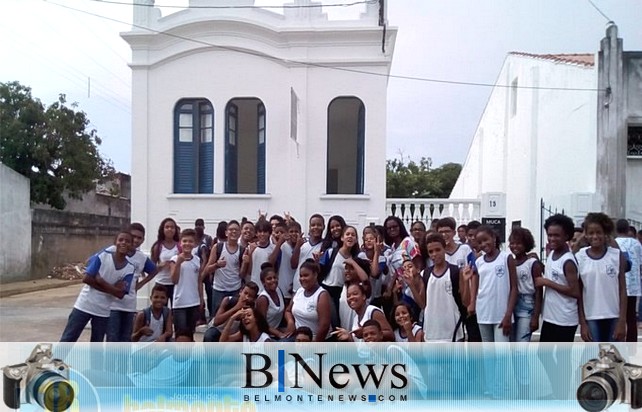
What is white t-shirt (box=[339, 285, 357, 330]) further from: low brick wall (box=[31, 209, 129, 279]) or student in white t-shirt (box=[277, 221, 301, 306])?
low brick wall (box=[31, 209, 129, 279])

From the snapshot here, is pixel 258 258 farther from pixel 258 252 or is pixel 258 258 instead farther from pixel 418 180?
pixel 418 180

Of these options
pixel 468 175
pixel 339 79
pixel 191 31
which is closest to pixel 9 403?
pixel 191 31

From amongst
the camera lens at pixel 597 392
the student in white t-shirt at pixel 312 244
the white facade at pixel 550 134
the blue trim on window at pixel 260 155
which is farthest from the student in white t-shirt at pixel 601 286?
the blue trim on window at pixel 260 155

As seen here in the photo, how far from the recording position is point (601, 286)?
3229 millimetres

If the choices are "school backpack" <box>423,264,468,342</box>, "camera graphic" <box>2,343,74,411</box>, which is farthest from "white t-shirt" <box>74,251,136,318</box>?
"school backpack" <box>423,264,468,342</box>

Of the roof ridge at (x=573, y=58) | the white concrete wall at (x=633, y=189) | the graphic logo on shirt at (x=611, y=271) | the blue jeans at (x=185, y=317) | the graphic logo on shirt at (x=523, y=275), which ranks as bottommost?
the blue jeans at (x=185, y=317)

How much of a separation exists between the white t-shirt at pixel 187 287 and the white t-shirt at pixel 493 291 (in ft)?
6.87

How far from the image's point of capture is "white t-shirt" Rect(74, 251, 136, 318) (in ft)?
12.1

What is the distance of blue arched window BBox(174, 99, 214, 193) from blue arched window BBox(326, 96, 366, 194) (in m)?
1.29

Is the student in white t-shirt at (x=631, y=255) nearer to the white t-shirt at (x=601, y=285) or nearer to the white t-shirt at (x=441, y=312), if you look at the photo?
the white t-shirt at (x=601, y=285)

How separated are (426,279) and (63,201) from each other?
7.53m

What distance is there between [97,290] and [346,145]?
3.40 metres

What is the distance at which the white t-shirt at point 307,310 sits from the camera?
337 cm

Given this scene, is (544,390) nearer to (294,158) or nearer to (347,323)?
(347,323)
